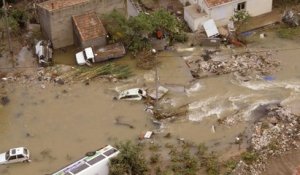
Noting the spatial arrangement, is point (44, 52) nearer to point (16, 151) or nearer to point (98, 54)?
point (98, 54)

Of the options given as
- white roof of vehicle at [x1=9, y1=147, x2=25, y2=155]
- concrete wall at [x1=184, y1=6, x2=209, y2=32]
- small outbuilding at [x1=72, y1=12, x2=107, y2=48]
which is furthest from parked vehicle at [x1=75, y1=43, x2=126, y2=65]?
white roof of vehicle at [x1=9, y1=147, x2=25, y2=155]

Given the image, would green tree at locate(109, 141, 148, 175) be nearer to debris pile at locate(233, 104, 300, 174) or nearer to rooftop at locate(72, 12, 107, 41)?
debris pile at locate(233, 104, 300, 174)

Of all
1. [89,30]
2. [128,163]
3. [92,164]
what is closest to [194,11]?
[89,30]

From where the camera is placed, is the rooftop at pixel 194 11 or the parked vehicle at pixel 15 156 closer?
the parked vehicle at pixel 15 156

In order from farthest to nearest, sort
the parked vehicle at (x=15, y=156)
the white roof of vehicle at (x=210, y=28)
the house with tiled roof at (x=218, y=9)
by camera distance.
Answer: the house with tiled roof at (x=218, y=9) → the white roof of vehicle at (x=210, y=28) → the parked vehicle at (x=15, y=156)

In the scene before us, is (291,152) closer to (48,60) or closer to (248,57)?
(248,57)

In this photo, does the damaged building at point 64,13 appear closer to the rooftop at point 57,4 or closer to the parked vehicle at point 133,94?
the rooftop at point 57,4

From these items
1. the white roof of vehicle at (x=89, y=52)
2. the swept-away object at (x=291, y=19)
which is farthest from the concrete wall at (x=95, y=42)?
the swept-away object at (x=291, y=19)
